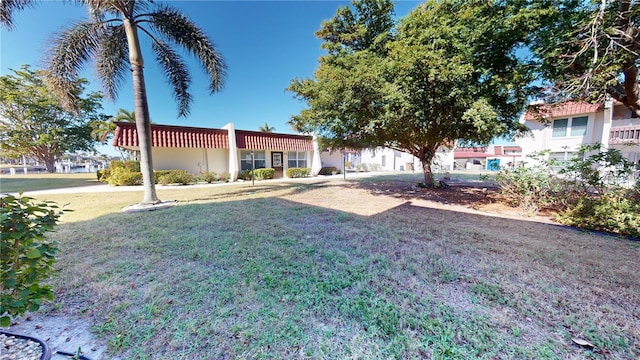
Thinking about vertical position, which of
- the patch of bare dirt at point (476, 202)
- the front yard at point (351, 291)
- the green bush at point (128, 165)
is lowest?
the front yard at point (351, 291)

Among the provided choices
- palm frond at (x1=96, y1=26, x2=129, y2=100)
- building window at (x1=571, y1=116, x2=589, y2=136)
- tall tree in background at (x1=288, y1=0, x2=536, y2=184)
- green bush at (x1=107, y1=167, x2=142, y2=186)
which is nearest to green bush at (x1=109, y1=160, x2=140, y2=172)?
green bush at (x1=107, y1=167, x2=142, y2=186)

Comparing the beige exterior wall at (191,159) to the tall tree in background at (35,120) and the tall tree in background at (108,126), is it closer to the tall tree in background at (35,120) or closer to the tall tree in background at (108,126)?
the tall tree in background at (108,126)

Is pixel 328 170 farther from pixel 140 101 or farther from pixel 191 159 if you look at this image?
pixel 140 101

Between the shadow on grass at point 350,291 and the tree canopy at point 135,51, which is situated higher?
the tree canopy at point 135,51

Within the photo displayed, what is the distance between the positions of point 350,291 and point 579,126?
2187 centimetres

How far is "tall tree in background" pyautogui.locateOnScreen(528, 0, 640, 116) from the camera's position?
446 centimetres

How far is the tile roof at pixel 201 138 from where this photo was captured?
12273mm

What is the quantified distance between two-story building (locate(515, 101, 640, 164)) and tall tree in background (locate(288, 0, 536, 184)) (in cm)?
908

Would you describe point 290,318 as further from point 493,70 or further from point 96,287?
point 493,70

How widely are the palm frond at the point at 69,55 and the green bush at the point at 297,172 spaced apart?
1229 centimetres

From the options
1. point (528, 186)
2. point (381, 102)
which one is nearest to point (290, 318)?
point (381, 102)

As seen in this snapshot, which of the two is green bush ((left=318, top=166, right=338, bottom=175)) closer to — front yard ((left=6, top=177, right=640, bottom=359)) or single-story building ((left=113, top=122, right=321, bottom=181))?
single-story building ((left=113, top=122, right=321, bottom=181))

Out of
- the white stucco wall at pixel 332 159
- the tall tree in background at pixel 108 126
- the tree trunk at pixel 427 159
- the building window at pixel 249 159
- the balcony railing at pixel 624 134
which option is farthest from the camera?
the white stucco wall at pixel 332 159

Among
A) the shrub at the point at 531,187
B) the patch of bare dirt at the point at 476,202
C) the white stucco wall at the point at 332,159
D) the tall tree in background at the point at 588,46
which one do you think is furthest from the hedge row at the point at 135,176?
the tall tree in background at the point at 588,46
